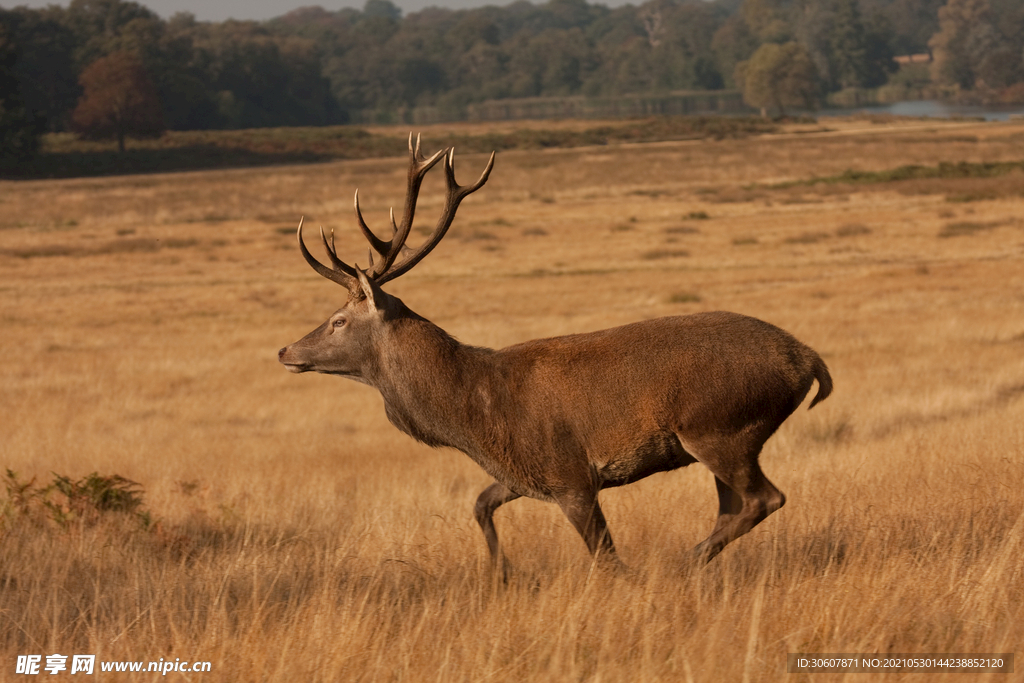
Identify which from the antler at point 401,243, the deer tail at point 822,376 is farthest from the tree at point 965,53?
the deer tail at point 822,376

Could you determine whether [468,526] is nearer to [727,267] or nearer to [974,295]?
[974,295]

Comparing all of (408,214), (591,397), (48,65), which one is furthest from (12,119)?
(591,397)

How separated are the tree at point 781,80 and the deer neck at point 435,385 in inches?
6061

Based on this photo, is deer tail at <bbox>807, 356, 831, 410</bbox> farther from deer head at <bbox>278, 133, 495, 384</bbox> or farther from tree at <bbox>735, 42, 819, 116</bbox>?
tree at <bbox>735, 42, 819, 116</bbox>

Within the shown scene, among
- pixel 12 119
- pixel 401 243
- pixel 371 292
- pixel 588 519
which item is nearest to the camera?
pixel 588 519

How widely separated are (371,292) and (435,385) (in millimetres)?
637

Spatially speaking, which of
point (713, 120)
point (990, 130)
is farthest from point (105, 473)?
point (713, 120)

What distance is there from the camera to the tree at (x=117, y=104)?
322 feet

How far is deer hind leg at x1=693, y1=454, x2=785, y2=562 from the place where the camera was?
19.2 feet

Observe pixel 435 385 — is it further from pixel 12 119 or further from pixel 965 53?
pixel 965 53

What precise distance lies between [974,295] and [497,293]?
1009 centimetres

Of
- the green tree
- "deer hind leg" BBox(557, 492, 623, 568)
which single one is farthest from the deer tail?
the green tree

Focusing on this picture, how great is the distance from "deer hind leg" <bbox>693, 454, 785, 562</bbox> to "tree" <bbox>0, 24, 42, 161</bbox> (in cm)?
8537

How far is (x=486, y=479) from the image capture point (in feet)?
37.1
